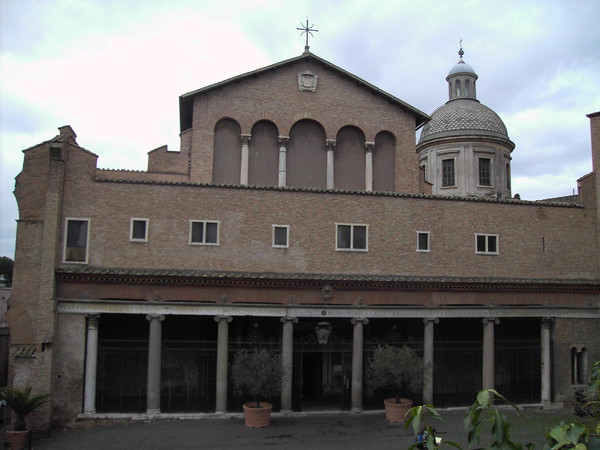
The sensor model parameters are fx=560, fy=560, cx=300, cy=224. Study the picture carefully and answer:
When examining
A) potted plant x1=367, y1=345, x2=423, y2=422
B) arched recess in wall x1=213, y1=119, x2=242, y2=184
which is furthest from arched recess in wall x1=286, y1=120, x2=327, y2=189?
potted plant x1=367, y1=345, x2=423, y2=422

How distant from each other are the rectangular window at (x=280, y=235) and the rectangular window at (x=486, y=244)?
7.34m

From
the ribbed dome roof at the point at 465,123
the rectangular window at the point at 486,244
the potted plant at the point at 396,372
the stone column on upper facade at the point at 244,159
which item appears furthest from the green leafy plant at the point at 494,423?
the ribbed dome roof at the point at 465,123

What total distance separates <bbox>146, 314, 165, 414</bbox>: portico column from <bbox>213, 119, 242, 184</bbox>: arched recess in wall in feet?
27.7

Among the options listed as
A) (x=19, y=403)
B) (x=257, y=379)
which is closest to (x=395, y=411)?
(x=257, y=379)

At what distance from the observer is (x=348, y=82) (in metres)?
26.2

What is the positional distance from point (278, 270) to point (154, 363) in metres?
5.22

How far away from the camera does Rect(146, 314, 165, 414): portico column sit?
729 inches

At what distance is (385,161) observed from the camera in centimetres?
2669

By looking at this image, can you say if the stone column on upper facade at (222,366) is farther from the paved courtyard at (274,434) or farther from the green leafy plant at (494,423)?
the green leafy plant at (494,423)

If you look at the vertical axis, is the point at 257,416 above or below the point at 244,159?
below

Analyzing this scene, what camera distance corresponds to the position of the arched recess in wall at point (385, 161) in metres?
26.5

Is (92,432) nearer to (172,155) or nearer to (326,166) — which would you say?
(172,155)

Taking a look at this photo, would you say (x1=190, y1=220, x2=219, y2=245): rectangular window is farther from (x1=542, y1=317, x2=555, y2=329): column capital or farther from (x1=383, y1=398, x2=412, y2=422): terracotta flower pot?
(x1=542, y1=317, x2=555, y2=329): column capital

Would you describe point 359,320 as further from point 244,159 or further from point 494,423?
point 494,423
